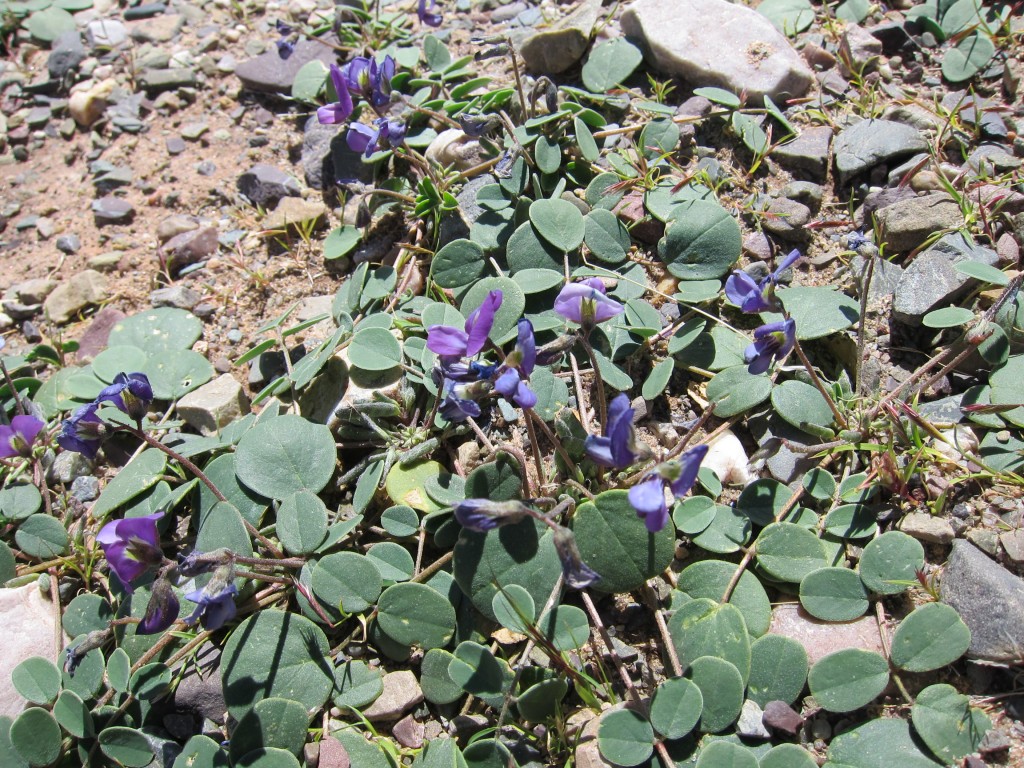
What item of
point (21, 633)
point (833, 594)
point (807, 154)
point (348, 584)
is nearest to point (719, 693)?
point (833, 594)

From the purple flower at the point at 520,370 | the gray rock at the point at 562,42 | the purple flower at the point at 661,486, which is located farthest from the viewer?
the gray rock at the point at 562,42

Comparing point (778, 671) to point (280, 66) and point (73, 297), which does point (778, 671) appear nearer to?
point (73, 297)

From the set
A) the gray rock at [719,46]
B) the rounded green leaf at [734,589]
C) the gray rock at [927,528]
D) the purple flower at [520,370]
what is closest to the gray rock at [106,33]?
the gray rock at [719,46]

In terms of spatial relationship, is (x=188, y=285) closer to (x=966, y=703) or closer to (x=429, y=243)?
(x=429, y=243)

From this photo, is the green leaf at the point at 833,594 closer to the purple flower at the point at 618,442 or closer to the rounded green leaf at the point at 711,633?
the rounded green leaf at the point at 711,633

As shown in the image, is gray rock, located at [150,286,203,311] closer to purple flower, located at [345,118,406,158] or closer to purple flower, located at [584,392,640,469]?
purple flower, located at [345,118,406,158]

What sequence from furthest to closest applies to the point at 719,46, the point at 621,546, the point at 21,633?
the point at 719,46 < the point at 21,633 < the point at 621,546
